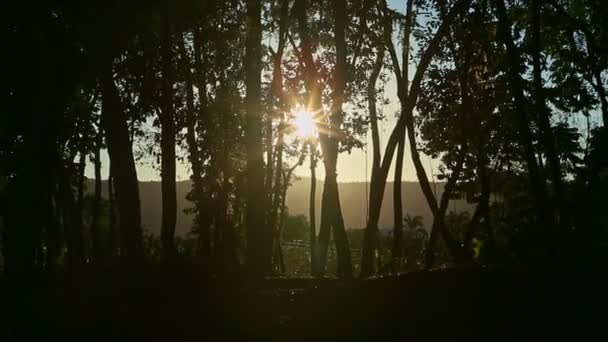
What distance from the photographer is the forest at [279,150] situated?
32.9 feet

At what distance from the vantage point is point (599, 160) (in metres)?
24.2

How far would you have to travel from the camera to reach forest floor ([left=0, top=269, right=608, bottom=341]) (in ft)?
30.3

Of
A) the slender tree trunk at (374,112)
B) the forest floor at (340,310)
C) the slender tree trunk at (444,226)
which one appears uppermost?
the slender tree trunk at (374,112)

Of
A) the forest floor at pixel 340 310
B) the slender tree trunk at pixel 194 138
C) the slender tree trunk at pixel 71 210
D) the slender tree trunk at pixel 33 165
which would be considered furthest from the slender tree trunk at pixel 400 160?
the slender tree trunk at pixel 33 165

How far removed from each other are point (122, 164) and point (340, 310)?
7.30 meters

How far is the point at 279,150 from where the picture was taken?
33844 millimetres

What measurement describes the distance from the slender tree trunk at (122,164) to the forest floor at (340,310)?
3.77 m

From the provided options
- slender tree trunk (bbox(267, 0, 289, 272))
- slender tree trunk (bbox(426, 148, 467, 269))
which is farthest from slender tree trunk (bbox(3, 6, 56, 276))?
slender tree trunk (bbox(426, 148, 467, 269))

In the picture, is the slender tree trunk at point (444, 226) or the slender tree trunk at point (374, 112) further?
the slender tree trunk at point (374, 112)

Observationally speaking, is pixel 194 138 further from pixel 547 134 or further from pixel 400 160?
pixel 547 134

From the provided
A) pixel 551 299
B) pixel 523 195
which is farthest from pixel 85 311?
pixel 523 195

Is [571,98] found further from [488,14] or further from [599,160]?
[488,14]

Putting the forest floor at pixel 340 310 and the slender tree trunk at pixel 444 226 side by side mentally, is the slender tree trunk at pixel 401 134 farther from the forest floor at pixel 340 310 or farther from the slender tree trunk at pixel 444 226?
the forest floor at pixel 340 310

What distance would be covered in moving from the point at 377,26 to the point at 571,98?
8.52 metres
